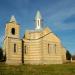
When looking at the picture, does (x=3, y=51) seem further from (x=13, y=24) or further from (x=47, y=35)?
(x=47, y=35)

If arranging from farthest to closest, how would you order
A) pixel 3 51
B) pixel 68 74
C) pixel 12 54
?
pixel 3 51, pixel 12 54, pixel 68 74

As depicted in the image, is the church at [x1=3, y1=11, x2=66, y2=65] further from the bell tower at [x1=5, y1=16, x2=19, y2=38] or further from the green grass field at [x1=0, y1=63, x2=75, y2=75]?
the green grass field at [x1=0, y1=63, x2=75, y2=75]

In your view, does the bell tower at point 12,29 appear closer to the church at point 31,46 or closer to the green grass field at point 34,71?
the church at point 31,46

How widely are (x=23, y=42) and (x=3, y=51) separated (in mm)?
5162

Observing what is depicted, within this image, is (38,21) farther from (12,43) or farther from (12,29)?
(12,43)

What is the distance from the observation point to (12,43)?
166 ft

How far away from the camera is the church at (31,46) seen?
5075cm

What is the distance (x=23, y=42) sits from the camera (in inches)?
2126

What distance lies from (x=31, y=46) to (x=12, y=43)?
5.84 m

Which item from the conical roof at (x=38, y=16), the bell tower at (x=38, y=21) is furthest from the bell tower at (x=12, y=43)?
the conical roof at (x=38, y=16)

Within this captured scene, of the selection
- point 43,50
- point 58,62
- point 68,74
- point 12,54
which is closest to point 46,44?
point 43,50

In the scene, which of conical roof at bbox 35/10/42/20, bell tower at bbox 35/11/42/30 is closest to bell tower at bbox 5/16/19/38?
bell tower at bbox 35/11/42/30

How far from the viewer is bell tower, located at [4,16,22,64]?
164 feet

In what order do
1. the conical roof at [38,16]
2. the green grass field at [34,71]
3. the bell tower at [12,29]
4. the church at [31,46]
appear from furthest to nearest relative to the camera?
1. the conical roof at [38,16]
2. the bell tower at [12,29]
3. the church at [31,46]
4. the green grass field at [34,71]
